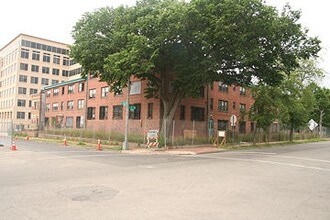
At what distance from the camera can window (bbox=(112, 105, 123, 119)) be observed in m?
42.4

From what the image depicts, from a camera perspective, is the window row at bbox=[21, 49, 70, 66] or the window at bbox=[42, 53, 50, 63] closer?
the window row at bbox=[21, 49, 70, 66]

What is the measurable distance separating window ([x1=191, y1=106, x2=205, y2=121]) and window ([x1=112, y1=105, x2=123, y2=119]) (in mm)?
9158

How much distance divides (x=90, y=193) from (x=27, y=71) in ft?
303

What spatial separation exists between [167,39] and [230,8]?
5.67 m

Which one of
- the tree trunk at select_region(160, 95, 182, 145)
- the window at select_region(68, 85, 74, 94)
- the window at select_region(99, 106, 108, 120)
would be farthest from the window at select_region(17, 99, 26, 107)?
the tree trunk at select_region(160, 95, 182, 145)

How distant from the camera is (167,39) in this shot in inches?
1037

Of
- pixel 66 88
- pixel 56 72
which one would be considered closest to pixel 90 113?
pixel 66 88

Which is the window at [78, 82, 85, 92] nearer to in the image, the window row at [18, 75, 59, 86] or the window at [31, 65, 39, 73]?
the window row at [18, 75, 59, 86]

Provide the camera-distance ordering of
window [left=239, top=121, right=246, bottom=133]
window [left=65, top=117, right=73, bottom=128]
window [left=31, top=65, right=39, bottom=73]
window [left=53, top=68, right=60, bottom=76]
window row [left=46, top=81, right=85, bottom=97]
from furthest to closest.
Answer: window [left=53, top=68, right=60, bottom=76] → window [left=31, top=65, right=39, bottom=73] → window [left=65, top=117, right=73, bottom=128] → window row [left=46, top=81, right=85, bottom=97] → window [left=239, top=121, right=246, bottom=133]

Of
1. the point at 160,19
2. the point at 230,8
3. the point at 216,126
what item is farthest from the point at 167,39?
the point at 216,126

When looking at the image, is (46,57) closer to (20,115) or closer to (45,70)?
(45,70)

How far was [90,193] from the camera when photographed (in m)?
9.05

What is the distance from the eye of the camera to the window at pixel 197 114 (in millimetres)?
40213

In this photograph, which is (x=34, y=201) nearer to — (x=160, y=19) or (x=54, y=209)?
(x=54, y=209)
